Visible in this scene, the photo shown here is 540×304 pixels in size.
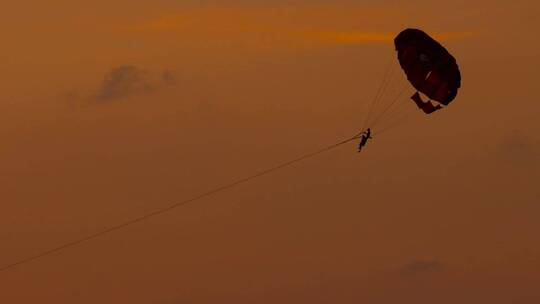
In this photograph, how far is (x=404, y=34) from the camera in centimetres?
11162

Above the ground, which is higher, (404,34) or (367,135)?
(404,34)

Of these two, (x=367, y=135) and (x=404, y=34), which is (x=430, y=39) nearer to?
(x=404, y=34)

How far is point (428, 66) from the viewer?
363 ft

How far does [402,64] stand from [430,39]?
273 centimetres

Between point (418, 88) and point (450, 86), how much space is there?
2.51 meters

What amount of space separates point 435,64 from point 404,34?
3.24 metres

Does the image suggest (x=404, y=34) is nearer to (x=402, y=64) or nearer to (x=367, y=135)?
(x=402, y=64)

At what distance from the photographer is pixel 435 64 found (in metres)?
110

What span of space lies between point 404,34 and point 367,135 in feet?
29.3

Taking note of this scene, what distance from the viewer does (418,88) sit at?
111250mm

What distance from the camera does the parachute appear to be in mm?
109938

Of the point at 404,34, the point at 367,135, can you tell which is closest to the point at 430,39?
the point at 404,34

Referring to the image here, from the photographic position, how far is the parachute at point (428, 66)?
10994cm

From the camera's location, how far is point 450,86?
10981 cm
